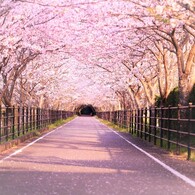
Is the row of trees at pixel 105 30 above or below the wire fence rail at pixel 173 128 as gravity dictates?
above

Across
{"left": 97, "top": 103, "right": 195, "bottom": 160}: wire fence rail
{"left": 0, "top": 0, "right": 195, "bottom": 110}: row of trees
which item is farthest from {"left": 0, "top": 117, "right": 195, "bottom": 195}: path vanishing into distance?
{"left": 0, "top": 0, "right": 195, "bottom": 110}: row of trees

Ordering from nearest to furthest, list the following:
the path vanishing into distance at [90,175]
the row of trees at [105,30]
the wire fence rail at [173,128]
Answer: the path vanishing into distance at [90,175], the wire fence rail at [173,128], the row of trees at [105,30]

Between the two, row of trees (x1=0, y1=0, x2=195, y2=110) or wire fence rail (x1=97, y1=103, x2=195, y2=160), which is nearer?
wire fence rail (x1=97, y1=103, x2=195, y2=160)

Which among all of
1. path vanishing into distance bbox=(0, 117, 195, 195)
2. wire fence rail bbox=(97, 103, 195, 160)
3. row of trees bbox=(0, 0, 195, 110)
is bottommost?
path vanishing into distance bbox=(0, 117, 195, 195)

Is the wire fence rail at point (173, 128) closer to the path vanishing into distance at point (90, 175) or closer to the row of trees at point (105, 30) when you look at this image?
the row of trees at point (105, 30)

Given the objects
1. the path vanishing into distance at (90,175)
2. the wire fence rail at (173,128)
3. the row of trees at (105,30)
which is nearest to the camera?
the path vanishing into distance at (90,175)

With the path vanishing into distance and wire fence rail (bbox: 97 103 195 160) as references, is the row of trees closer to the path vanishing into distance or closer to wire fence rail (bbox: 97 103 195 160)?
wire fence rail (bbox: 97 103 195 160)

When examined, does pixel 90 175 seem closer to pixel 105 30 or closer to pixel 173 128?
pixel 105 30

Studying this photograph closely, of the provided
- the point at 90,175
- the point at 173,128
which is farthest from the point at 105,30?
the point at 90,175

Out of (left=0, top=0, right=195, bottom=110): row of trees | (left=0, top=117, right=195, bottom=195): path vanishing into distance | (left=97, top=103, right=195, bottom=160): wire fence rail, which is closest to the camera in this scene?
(left=0, top=117, right=195, bottom=195): path vanishing into distance

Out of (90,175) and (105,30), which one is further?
(105,30)

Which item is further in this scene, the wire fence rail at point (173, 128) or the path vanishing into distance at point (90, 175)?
the wire fence rail at point (173, 128)

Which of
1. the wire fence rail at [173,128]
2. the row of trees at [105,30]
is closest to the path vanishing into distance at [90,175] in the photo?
the wire fence rail at [173,128]

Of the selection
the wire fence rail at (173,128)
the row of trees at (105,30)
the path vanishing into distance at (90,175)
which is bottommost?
the path vanishing into distance at (90,175)
